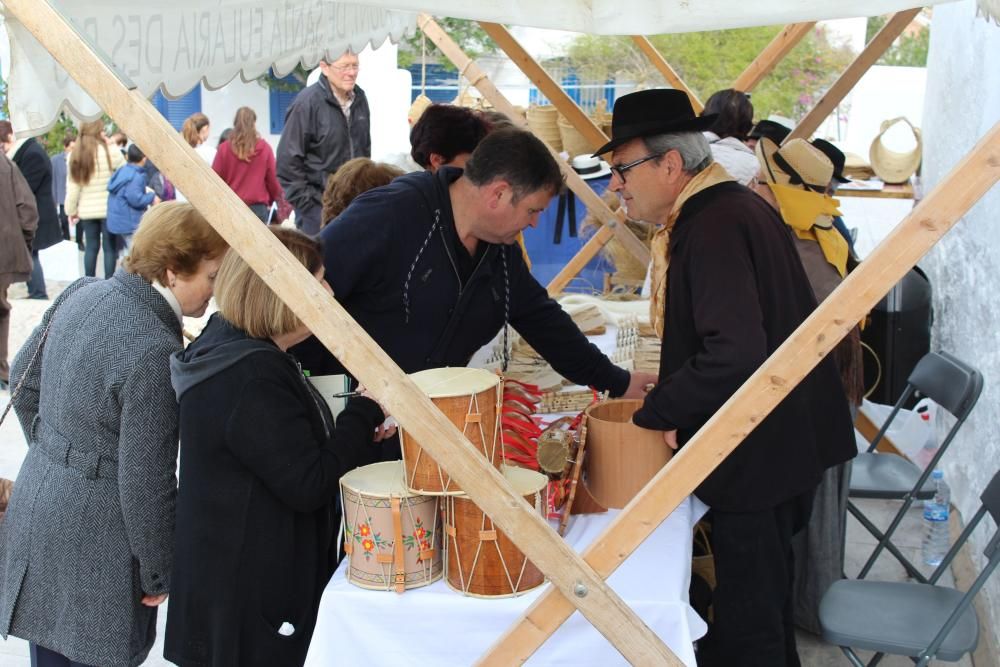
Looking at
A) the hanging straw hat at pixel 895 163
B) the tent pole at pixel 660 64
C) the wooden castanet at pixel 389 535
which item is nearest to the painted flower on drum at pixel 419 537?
the wooden castanet at pixel 389 535

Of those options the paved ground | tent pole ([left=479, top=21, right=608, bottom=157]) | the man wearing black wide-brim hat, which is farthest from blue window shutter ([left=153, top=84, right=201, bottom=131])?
the man wearing black wide-brim hat

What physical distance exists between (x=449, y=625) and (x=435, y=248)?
121 cm

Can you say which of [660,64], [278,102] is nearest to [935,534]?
[660,64]

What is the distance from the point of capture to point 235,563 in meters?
2.44

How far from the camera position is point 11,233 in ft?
24.8

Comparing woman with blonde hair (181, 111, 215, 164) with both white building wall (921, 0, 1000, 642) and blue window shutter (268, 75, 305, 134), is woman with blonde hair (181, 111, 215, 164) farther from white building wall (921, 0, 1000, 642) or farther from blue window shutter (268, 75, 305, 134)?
blue window shutter (268, 75, 305, 134)

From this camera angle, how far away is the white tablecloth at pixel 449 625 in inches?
89.1

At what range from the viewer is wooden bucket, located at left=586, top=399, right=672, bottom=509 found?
2705 mm

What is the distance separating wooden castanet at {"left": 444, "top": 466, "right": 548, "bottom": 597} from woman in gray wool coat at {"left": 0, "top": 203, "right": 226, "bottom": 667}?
82 centimetres

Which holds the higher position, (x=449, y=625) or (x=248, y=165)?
(x=449, y=625)

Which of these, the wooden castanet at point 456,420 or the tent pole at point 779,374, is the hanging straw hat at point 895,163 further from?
the tent pole at point 779,374

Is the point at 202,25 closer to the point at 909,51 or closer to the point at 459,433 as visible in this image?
the point at 459,433

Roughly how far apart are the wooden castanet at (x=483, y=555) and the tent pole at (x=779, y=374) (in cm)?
20

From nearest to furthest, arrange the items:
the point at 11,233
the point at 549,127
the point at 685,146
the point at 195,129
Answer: the point at 685,146, the point at 549,127, the point at 11,233, the point at 195,129
